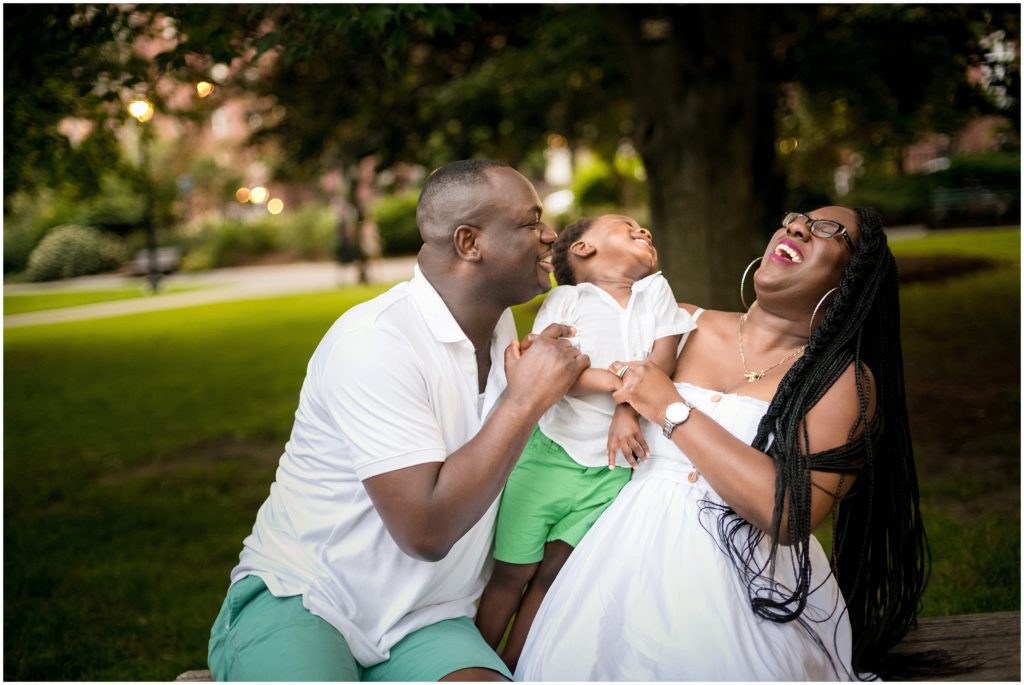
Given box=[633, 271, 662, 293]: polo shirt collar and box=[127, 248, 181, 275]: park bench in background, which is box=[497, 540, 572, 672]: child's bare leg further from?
box=[127, 248, 181, 275]: park bench in background

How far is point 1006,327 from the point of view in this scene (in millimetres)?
12211

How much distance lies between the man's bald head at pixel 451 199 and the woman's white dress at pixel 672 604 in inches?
34.0

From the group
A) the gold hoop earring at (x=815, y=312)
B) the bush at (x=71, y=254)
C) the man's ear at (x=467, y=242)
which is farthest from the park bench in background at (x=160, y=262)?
the gold hoop earring at (x=815, y=312)

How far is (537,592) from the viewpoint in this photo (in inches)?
120

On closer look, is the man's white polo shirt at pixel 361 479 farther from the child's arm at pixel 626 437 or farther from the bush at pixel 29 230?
the bush at pixel 29 230

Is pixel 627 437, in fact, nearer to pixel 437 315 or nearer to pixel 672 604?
pixel 672 604

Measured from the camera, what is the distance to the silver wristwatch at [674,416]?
2652mm

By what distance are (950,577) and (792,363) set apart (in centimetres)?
335

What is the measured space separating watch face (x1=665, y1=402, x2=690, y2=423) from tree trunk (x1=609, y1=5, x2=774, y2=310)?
4626 millimetres

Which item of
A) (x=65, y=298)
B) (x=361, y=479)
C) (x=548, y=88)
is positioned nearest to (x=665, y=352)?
(x=361, y=479)

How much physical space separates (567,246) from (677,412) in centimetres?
84

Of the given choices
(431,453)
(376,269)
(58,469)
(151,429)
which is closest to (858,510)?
(431,453)

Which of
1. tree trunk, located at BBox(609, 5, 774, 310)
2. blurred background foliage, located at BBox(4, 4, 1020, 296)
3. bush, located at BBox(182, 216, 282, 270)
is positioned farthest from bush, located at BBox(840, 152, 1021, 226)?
bush, located at BBox(182, 216, 282, 270)

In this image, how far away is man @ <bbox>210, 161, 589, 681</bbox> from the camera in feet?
8.37
